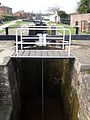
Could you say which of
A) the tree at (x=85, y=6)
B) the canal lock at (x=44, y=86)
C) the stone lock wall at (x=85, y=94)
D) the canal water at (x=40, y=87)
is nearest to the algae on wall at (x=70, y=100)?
the stone lock wall at (x=85, y=94)

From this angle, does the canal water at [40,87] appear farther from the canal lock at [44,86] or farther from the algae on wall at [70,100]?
the algae on wall at [70,100]

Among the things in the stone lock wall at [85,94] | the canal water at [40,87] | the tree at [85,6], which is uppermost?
the tree at [85,6]

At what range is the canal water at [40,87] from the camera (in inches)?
376

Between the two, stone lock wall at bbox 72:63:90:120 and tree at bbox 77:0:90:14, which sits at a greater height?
tree at bbox 77:0:90:14

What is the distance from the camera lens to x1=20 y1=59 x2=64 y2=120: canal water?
9.55m

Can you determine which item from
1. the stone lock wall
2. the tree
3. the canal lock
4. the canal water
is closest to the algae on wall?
the stone lock wall

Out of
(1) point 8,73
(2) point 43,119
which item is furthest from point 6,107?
(2) point 43,119

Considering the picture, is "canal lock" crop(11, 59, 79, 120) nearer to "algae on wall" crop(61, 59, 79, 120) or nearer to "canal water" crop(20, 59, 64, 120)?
"canal water" crop(20, 59, 64, 120)

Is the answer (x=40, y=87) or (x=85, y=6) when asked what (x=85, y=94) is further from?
(x=85, y=6)

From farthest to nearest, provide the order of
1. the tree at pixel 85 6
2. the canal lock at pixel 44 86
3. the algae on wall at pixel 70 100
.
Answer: the tree at pixel 85 6, the canal lock at pixel 44 86, the algae on wall at pixel 70 100

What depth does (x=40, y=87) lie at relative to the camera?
10961mm

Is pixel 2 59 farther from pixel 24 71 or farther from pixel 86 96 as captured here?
pixel 24 71

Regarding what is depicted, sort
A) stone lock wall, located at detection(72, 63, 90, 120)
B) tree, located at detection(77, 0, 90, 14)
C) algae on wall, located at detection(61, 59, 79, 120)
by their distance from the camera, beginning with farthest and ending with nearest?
tree, located at detection(77, 0, 90, 14)
algae on wall, located at detection(61, 59, 79, 120)
stone lock wall, located at detection(72, 63, 90, 120)

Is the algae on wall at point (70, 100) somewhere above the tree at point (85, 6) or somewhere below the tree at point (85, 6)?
below
